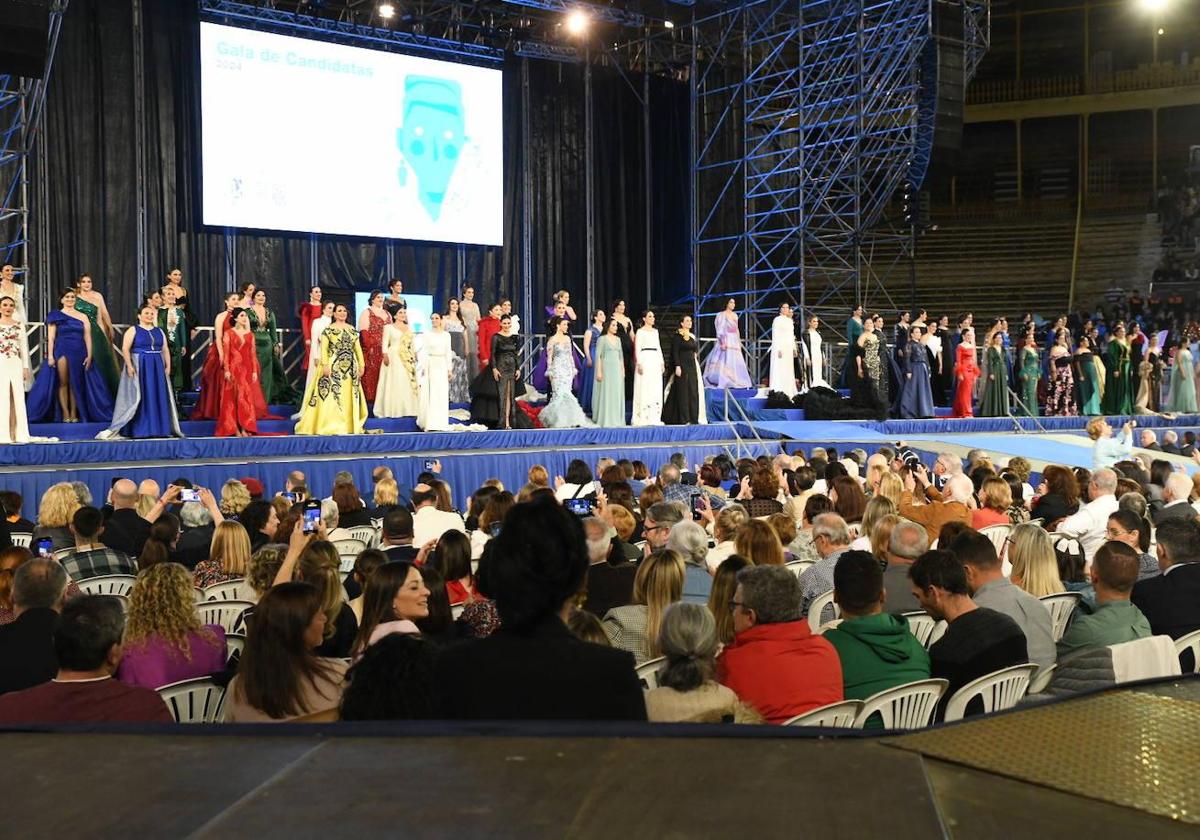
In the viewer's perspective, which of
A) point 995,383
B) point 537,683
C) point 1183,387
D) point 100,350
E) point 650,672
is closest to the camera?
point 537,683

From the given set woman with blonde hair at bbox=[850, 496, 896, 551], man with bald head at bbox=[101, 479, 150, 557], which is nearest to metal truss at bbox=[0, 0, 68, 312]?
man with bald head at bbox=[101, 479, 150, 557]

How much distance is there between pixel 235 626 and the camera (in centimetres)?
431

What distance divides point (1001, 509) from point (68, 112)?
1180 cm

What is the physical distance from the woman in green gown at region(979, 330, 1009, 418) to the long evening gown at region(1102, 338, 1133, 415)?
1795 millimetres

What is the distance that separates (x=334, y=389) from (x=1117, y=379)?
36.1ft

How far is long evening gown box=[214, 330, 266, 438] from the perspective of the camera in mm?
10977

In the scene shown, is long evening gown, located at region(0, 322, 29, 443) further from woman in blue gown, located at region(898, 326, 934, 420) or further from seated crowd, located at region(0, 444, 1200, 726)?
woman in blue gown, located at region(898, 326, 934, 420)

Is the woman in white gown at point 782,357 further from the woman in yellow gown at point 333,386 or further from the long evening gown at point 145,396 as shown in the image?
the long evening gown at point 145,396

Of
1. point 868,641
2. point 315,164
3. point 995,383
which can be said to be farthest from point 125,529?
point 995,383

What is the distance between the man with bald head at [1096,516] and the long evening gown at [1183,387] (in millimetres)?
12576

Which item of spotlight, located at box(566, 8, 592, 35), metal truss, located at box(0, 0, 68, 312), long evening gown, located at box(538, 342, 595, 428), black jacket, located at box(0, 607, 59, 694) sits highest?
spotlight, located at box(566, 8, 592, 35)

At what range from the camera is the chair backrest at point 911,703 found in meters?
2.95

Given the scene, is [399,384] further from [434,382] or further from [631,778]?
[631,778]

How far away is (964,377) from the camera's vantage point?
620 inches
